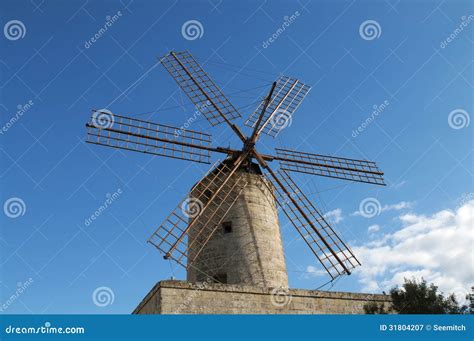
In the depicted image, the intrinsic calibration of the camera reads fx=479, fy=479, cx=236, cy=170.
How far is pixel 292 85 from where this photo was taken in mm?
15938

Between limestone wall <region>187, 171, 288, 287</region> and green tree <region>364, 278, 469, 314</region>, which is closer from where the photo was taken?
green tree <region>364, 278, 469, 314</region>

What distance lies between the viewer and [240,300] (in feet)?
33.5

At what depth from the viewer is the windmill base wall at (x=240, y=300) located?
9.66 metres

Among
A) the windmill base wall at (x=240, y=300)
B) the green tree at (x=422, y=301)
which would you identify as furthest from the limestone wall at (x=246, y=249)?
the green tree at (x=422, y=301)

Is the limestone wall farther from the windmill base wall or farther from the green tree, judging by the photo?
the green tree

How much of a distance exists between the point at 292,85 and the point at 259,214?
18.0 ft

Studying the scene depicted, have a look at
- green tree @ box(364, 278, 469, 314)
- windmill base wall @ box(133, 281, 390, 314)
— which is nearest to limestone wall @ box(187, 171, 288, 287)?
windmill base wall @ box(133, 281, 390, 314)

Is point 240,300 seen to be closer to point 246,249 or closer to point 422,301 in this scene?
point 246,249

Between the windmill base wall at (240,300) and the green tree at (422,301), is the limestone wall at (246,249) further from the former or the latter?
the green tree at (422,301)

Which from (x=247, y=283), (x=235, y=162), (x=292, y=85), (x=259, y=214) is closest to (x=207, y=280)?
(x=247, y=283)

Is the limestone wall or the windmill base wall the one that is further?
the limestone wall

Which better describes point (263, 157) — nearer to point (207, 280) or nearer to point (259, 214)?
point (259, 214)

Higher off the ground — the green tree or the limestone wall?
the limestone wall

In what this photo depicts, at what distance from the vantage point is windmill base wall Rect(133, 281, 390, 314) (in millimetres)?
9664
